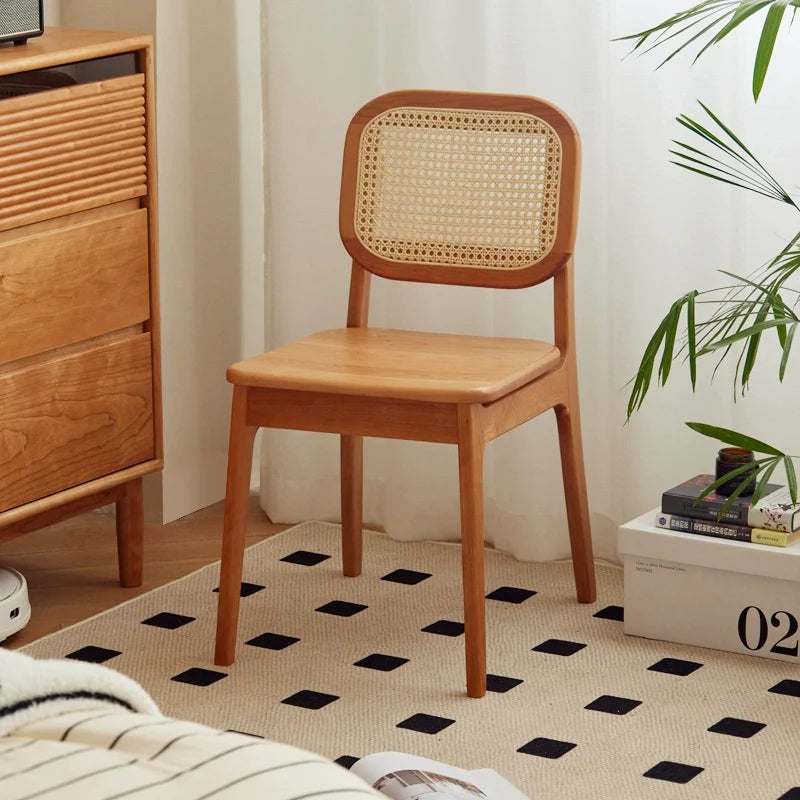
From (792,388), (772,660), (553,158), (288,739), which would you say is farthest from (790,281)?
(288,739)

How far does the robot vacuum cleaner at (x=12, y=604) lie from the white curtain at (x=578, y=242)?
2.38 ft

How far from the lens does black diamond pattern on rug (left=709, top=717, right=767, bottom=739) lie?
227 cm

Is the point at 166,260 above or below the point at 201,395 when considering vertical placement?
above

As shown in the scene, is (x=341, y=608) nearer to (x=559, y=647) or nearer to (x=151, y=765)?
(x=559, y=647)

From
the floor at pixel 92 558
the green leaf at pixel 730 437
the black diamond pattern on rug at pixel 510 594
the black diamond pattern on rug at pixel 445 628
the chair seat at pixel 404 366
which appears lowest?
the floor at pixel 92 558

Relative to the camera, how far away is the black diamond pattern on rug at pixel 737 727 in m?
2.27

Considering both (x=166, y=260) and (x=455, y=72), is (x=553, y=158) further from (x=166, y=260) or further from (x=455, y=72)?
(x=166, y=260)

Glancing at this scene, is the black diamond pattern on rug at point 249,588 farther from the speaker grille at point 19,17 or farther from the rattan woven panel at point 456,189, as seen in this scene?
the speaker grille at point 19,17

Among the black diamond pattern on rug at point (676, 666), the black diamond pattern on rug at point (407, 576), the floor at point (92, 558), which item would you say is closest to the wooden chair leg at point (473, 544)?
the black diamond pattern on rug at point (676, 666)

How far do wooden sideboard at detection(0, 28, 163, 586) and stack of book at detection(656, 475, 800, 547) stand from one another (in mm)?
990

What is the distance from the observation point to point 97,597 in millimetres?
2883

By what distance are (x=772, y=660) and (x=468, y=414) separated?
696 millimetres

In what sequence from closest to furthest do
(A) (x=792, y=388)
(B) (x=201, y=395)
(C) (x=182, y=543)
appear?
(A) (x=792, y=388) < (C) (x=182, y=543) < (B) (x=201, y=395)

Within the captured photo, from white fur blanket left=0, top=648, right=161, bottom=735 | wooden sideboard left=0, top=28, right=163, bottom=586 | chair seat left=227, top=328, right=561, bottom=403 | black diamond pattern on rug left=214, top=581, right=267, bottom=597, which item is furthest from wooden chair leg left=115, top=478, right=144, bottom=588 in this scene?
white fur blanket left=0, top=648, right=161, bottom=735
